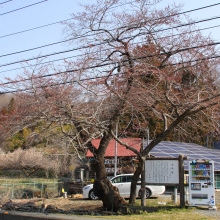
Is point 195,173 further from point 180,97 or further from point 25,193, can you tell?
point 25,193

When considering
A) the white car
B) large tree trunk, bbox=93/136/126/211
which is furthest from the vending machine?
the white car

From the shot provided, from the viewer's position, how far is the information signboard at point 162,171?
13.7 metres

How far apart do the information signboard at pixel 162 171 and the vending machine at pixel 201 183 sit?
2.03 ft

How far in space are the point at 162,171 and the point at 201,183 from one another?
5.16 ft

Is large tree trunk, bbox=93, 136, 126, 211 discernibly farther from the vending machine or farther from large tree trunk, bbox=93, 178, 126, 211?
the vending machine

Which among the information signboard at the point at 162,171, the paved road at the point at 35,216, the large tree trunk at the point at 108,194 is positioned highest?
the information signboard at the point at 162,171

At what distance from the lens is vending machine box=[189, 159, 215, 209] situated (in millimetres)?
12906

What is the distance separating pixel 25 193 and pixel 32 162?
1308 centimetres

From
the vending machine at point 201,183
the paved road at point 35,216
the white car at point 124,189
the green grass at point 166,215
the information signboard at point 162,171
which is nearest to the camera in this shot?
the paved road at point 35,216

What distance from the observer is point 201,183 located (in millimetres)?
13125

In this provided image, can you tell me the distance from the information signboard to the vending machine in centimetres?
62

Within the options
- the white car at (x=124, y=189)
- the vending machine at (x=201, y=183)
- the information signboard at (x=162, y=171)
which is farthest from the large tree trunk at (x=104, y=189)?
the white car at (x=124, y=189)

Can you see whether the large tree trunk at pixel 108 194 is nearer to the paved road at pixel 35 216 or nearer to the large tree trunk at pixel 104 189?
the large tree trunk at pixel 104 189

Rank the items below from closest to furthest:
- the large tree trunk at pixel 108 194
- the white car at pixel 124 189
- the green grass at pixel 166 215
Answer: the green grass at pixel 166 215 → the large tree trunk at pixel 108 194 → the white car at pixel 124 189
